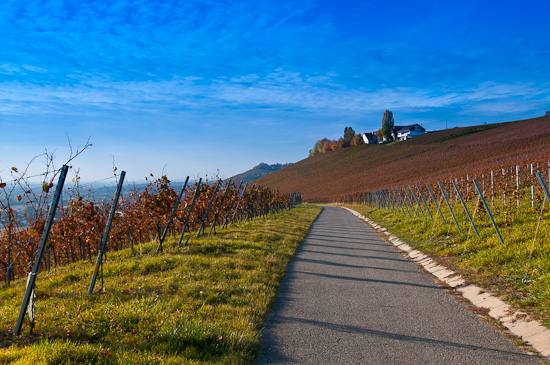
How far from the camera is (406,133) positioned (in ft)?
395

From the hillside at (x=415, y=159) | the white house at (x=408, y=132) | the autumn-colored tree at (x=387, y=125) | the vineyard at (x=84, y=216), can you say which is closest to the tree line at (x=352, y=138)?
the autumn-colored tree at (x=387, y=125)

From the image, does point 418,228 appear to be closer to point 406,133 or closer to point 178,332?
point 178,332

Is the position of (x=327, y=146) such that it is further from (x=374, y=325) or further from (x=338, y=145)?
(x=374, y=325)

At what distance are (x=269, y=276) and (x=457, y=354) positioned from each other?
3921mm

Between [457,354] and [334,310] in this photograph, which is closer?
[457,354]

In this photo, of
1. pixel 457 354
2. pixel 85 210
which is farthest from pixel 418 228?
pixel 85 210

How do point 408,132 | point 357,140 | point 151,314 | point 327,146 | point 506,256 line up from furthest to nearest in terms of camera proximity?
point 327,146 → point 357,140 → point 408,132 → point 506,256 → point 151,314

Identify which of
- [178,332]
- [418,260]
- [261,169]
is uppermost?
[261,169]

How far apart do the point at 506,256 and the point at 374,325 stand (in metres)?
4.12

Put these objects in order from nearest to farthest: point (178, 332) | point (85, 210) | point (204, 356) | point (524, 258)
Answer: point (204, 356), point (178, 332), point (524, 258), point (85, 210)

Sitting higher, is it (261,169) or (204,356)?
(261,169)

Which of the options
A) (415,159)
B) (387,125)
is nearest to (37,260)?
(415,159)

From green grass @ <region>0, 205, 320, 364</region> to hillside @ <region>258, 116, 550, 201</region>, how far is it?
37.6 m

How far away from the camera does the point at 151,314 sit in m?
4.47
